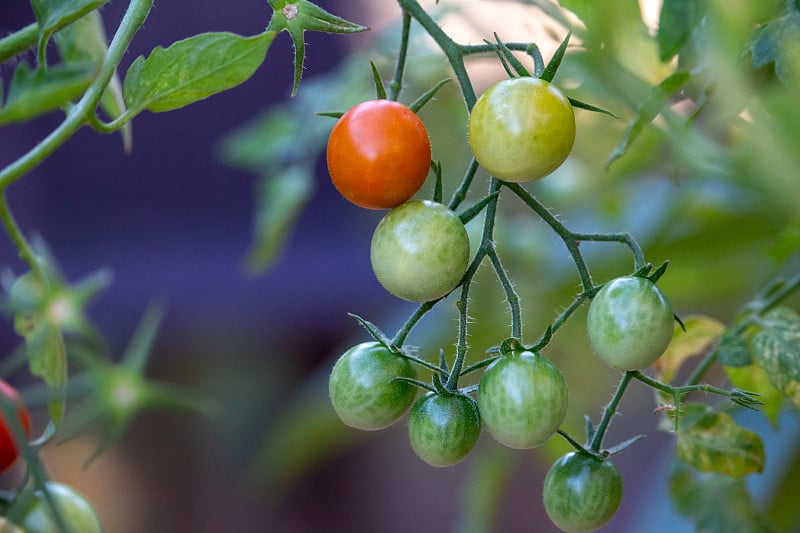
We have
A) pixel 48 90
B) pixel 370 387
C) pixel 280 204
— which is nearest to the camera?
pixel 48 90

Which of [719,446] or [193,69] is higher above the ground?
[193,69]

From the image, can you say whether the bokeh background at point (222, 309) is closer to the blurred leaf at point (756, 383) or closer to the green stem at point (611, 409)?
the blurred leaf at point (756, 383)

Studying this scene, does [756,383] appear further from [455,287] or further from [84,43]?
[84,43]

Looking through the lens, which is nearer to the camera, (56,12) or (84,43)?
(56,12)

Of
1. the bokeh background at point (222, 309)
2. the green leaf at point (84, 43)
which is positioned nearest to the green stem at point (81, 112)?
the green leaf at point (84, 43)

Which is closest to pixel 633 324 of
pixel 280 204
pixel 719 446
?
pixel 719 446

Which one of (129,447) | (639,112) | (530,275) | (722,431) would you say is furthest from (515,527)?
(639,112)
